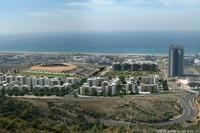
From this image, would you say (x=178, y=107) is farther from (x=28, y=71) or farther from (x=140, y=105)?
(x=28, y=71)

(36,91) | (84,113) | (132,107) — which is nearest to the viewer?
(84,113)

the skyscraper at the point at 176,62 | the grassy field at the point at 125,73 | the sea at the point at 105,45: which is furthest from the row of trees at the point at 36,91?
the sea at the point at 105,45

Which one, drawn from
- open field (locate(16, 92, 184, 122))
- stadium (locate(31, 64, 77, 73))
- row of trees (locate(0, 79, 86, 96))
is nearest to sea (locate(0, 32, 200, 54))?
stadium (locate(31, 64, 77, 73))

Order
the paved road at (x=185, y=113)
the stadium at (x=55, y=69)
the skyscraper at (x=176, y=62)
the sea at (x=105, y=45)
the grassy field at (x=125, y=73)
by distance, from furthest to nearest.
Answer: the sea at (x=105, y=45) < the stadium at (x=55, y=69) < the skyscraper at (x=176, y=62) < the grassy field at (x=125, y=73) < the paved road at (x=185, y=113)

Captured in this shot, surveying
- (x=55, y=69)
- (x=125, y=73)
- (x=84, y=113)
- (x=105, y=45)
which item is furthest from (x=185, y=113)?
(x=105, y=45)

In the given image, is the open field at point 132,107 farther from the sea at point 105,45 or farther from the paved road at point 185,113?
the sea at point 105,45

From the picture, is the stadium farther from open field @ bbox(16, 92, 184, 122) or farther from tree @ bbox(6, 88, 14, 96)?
open field @ bbox(16, 92, 184, 122)

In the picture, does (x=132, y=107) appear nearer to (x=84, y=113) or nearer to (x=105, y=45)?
(x=84, y=113)

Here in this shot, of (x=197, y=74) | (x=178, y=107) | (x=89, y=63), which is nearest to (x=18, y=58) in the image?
(x=89, y=63)

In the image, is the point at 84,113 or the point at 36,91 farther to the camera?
the point at 36,91
